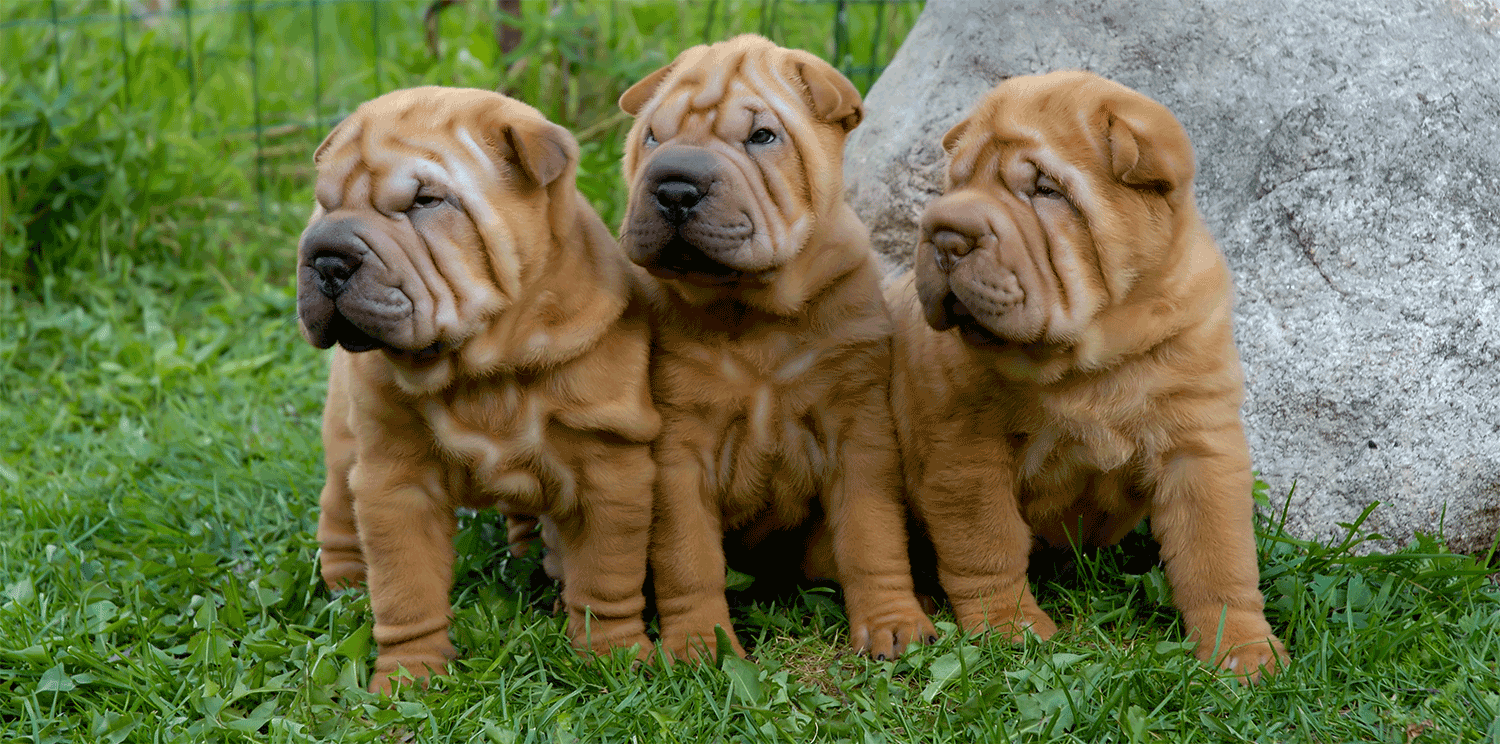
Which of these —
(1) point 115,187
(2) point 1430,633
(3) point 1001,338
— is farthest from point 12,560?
(2) point 1430,633

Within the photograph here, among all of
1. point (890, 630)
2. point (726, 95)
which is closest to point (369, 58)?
point (726, 95)

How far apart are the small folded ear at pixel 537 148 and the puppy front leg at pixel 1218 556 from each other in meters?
1.73

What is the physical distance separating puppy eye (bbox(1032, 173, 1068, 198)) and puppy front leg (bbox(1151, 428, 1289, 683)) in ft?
2.51

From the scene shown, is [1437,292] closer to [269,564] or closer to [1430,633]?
[1430,633]

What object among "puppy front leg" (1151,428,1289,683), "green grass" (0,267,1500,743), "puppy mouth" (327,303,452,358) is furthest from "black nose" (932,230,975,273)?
"puppy mouth" (327,303,452,358)

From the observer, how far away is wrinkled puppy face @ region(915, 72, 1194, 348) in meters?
3.05

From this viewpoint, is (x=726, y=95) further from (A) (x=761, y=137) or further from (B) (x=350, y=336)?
(B) (x=350, y=336)

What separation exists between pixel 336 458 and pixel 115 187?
3249 millimetres

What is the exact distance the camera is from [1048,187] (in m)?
3.11

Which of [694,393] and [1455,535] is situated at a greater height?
[694,393]

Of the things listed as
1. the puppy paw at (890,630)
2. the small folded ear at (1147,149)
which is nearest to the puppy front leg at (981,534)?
the puppy paw at (890,630)

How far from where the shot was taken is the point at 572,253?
3.38 meters

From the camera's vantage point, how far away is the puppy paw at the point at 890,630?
3.52 m

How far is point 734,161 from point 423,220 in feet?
2.56
